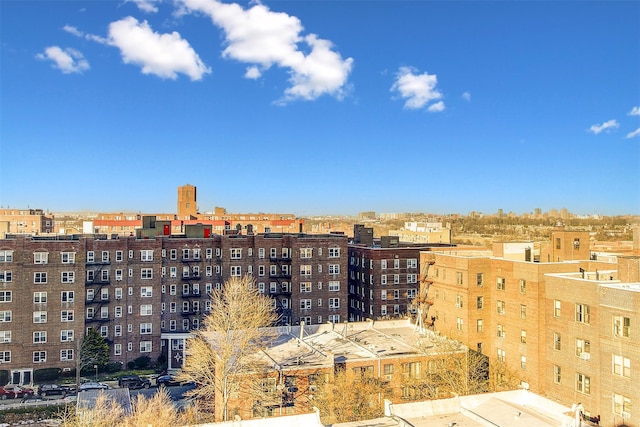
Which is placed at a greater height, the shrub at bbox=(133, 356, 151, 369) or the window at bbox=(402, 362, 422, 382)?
the window at bbox=(402, 362, 422, 382)

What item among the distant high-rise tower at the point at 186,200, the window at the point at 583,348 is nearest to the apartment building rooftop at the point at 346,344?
the window at the point at 583,348

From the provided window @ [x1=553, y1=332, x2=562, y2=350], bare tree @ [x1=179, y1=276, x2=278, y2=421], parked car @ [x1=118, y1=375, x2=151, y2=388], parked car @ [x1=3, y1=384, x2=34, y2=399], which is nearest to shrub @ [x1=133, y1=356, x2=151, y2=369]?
parked car @ [x1=118, y1=375, x2=151, y2=388]

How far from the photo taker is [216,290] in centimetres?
6569

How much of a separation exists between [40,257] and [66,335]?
9306 millimetres

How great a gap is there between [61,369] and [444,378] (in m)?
41.9

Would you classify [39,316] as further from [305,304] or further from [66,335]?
[305,304]

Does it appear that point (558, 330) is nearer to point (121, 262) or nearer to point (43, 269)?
point (121, 262)

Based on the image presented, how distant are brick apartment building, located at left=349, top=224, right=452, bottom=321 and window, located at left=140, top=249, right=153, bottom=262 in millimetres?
29773

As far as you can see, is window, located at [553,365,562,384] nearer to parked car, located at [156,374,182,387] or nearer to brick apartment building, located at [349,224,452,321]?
brick apartment building, located at [349,224,452,321]

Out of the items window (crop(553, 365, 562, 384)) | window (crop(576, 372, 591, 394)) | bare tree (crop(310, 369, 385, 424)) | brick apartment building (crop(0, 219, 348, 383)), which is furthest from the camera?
brick apartment building (crop(0, 219, 348, 383))

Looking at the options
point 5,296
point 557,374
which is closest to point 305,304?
point 5,296

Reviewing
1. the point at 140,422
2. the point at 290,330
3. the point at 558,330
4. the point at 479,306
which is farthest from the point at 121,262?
the point at 558,330

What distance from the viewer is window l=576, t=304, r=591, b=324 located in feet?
119

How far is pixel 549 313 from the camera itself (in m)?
40.2
